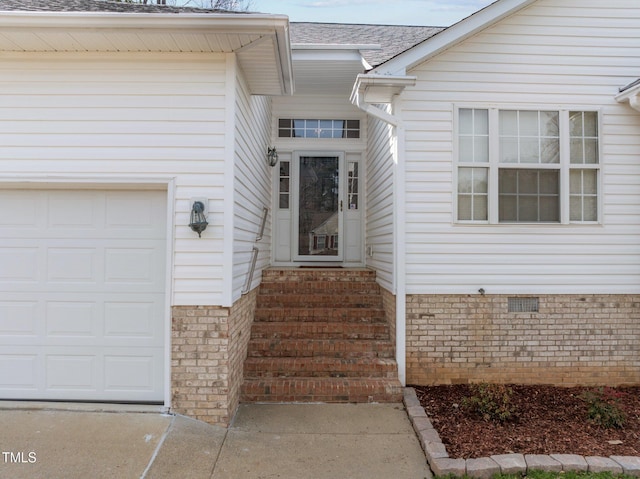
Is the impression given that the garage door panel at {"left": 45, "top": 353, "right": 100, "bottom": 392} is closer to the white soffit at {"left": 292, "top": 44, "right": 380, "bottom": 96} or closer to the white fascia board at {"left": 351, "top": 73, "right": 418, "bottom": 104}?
the white fascia board at {"left": 351, "top": 73, "right": 418, "bottom": 104}

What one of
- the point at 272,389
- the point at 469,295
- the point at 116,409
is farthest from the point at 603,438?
the point at 116,409

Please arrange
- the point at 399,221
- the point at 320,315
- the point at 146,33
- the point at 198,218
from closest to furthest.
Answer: the point at 146,33 < the point at 198,218 < the point at 399,221 < the point at 320,315

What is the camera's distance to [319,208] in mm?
7500

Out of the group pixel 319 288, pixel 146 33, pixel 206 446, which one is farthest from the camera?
pixel 319 288

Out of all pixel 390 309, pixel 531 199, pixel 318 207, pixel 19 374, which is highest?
pixel 318 207

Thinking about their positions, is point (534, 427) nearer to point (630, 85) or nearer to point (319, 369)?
point (319, 369)

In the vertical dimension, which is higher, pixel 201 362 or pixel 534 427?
pixel 201 362

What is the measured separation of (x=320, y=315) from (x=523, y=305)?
2509 millimetres

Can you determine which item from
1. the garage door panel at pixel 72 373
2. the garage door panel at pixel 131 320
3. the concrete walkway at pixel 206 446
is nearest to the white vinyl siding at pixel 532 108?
the concrete walkway at pixel 206 446

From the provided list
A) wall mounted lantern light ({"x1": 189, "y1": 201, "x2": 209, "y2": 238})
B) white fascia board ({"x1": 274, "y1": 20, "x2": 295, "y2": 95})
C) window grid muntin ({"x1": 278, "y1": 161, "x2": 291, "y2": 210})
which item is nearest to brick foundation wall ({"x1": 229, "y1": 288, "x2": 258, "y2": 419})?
wall mounted lantern light ({"x1": 189, "y1": 201, "x2": 209, "y2": 238})

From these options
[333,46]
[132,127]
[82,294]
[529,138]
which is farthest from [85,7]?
[529,138]

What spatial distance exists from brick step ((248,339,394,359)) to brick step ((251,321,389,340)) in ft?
0.55

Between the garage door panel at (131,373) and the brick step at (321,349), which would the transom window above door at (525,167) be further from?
the garage door panel at (131,373)

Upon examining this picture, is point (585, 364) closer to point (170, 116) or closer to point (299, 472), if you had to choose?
point (299, 472)
